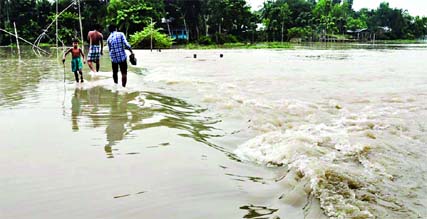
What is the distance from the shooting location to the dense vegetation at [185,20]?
51.2 meters

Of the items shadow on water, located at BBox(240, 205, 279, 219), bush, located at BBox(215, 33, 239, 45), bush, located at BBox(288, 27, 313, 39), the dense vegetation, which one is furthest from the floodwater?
bush, located at BBox(288, 27, 313, 39)

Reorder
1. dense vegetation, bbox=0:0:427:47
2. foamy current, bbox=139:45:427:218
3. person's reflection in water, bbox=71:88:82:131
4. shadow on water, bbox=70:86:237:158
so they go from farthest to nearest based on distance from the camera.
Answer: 1. dense vegetation, bbox=0:0:427:47
2. person's reflection in water, bbox=71:88:82:131
3. shadow on water, bbox=70:86:237:158
4. foamy current, bbox=139:45:427:218

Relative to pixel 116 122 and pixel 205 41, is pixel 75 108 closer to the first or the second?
pixel 116 122

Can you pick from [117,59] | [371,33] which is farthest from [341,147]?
→ [371,33]

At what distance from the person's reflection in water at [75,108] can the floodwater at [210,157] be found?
3 centimetres

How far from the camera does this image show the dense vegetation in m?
51.2

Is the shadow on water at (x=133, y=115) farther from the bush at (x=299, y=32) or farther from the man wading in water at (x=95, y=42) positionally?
the bush at (x=299, y=32)

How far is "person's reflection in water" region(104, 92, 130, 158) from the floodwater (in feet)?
0.06

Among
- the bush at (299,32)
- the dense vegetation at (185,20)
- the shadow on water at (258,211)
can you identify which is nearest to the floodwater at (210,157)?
the shadow on water at (258,211)

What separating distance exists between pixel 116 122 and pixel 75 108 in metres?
1.62

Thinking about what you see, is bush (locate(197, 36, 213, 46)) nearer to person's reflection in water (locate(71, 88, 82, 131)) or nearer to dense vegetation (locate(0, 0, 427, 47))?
dense vegetation (locate(0, 0, 427, 47))

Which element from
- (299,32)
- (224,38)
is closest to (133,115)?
(224,38)

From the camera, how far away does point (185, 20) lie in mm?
63031

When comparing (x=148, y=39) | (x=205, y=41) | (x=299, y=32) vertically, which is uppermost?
(x=299, y=32)
